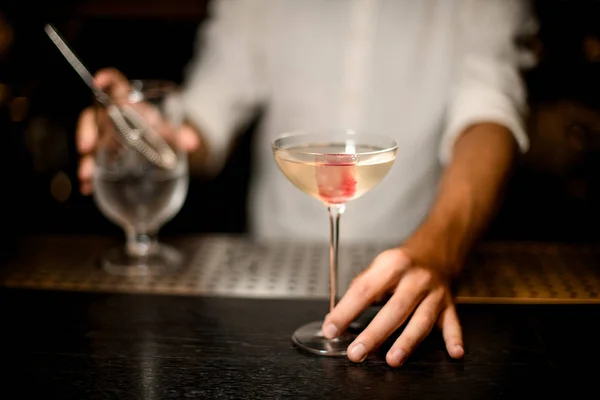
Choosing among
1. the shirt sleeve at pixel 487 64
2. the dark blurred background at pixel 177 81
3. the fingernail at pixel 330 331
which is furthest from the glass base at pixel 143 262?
the dark blurred background at pixel 177 81

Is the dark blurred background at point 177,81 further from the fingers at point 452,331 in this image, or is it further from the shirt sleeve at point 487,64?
the fingers at point 452,331

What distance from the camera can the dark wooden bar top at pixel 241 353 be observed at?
0.86 m

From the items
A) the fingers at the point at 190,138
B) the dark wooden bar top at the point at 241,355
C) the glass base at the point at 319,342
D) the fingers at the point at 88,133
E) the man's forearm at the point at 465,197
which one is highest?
the fingers at the point at 88,133

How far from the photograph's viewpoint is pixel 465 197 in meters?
1.32

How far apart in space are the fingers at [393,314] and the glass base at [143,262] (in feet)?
1.57

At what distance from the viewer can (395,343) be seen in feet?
3.05

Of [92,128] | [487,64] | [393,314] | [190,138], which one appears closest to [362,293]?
[393,314]

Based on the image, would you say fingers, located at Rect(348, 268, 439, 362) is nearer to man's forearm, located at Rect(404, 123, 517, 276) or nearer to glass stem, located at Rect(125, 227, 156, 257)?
man's forearm, located at Rect(404, 123, 517, 276)

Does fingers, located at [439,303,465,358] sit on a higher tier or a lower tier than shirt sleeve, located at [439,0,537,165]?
lower

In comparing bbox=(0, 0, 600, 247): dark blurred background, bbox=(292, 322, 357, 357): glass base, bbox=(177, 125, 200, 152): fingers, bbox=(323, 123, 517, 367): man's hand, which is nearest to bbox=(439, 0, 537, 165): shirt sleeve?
bbox=(323, 123, 517, 367): man's hand

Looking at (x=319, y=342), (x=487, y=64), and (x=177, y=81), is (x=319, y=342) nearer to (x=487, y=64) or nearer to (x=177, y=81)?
(x=487, y=64)

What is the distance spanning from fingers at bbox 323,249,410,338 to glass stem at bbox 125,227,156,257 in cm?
52

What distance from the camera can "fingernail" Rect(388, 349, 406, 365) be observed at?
0.91 m

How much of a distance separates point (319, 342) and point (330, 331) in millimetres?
21
